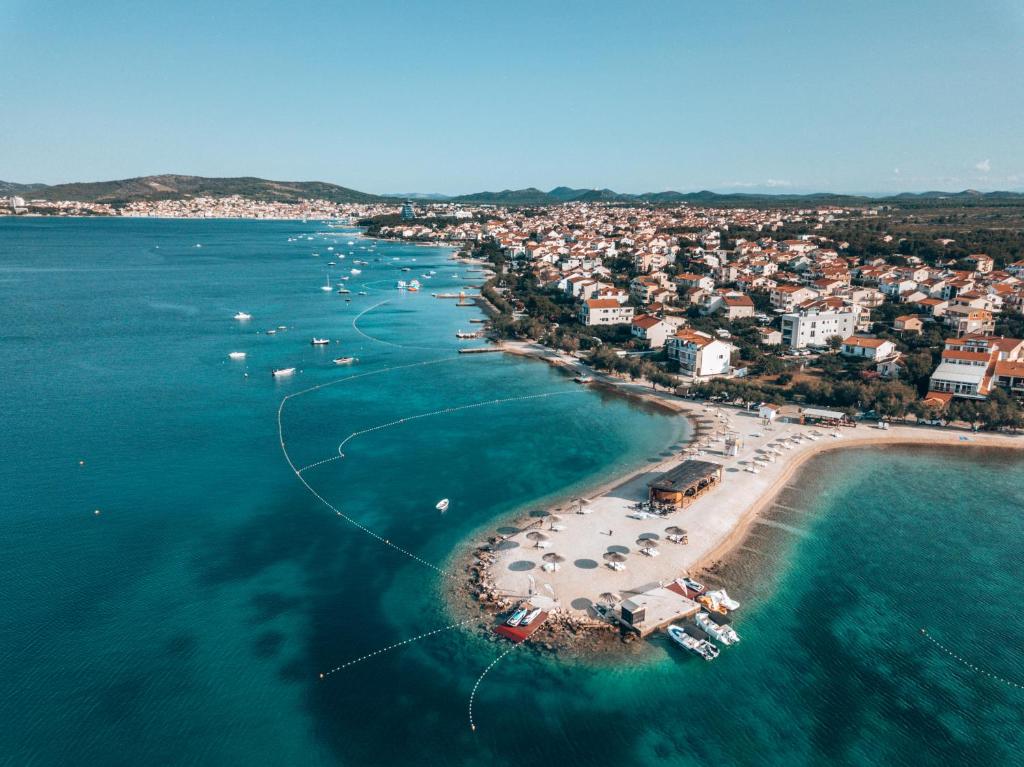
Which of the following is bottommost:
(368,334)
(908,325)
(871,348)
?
(368,334)

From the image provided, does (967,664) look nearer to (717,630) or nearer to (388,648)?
(717,630)

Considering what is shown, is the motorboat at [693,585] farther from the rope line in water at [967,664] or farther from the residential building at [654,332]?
the residential building at [654,332]

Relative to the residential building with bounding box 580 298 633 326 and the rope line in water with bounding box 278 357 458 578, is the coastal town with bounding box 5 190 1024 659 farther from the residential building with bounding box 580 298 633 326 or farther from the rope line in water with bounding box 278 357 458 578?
the rope line in water with bounding box 278 357 458 578

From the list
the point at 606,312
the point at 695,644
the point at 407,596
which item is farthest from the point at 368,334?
the point at 695,644

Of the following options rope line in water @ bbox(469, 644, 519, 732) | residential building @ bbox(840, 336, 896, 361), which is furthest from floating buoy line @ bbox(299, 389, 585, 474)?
residential building @ bbox(840, 336, 896, 361)

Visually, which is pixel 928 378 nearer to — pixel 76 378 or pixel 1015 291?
pixel 1015 291
